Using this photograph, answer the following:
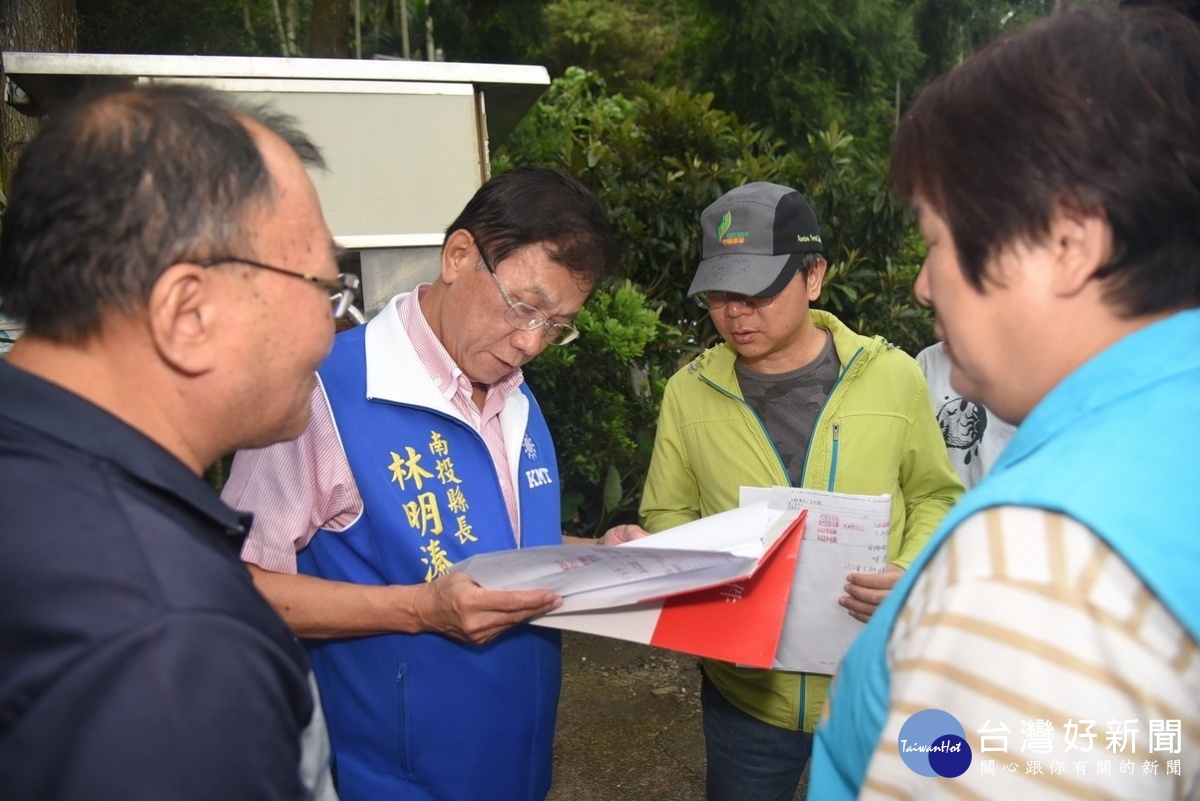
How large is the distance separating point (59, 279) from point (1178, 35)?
1.27m

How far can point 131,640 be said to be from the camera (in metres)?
0.80

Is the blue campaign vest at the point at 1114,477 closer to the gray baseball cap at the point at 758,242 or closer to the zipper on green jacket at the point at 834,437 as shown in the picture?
the zipper on green jacket at the point at 834,437

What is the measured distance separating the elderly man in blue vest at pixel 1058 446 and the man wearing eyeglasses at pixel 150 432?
2.18 ft

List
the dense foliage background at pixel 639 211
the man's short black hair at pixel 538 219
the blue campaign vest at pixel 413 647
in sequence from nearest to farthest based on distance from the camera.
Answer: the blue campaign vest at pixel 413 647 → the man's short black hair at pixel 538 219 → the dense foliage background at pixel 639 211

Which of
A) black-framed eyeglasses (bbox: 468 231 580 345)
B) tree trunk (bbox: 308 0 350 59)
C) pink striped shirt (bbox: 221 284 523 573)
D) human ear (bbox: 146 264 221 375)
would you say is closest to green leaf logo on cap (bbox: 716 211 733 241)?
black-framed eyeglasses (bbox: 468 231 580 345)

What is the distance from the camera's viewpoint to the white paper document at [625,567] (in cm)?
158

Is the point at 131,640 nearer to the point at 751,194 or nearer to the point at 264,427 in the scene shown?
the point at 264,427

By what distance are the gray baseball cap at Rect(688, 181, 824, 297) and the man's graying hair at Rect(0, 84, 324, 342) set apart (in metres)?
1.50

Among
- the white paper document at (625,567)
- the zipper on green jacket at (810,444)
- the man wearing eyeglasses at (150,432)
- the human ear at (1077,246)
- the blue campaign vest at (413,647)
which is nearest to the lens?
the man wearing eyeglasses at (150,432)

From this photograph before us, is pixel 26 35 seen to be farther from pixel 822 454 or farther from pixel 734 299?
pixel 822 454

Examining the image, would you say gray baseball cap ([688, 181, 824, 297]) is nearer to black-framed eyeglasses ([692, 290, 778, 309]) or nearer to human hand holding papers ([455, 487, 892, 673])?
black-framed eyeglasses ([692, 290, 778, 309])

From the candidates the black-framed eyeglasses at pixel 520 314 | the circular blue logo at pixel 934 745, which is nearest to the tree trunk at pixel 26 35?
the black-framed eyeglasses at pixel 520 314

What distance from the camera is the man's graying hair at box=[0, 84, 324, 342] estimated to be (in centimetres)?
96

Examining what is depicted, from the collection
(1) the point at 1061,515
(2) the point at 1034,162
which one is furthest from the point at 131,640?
(2) the point at 1034,162
